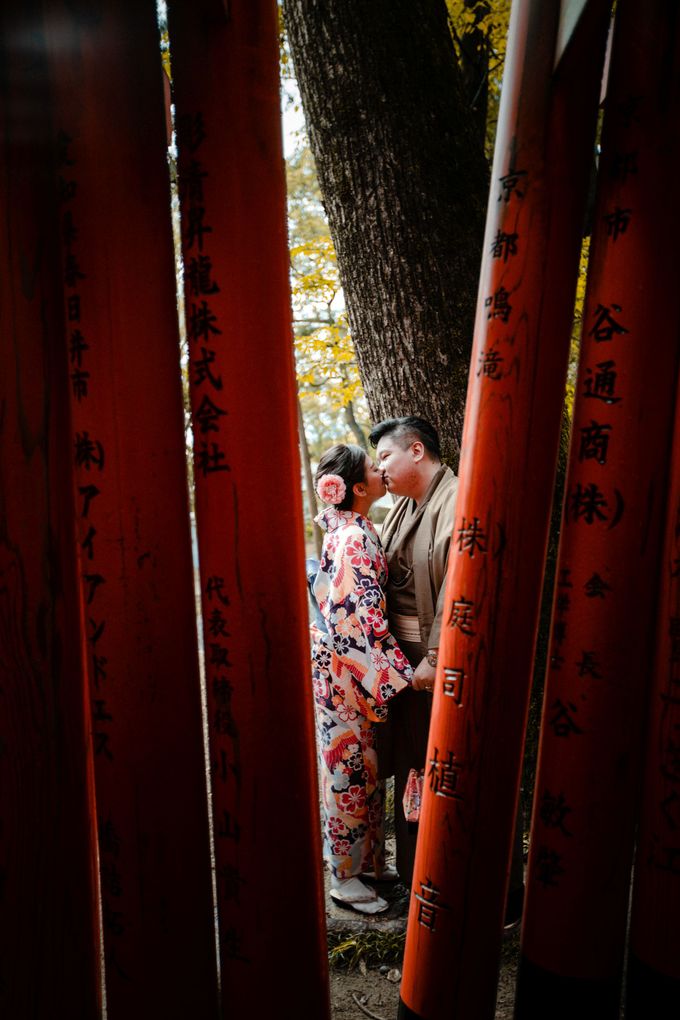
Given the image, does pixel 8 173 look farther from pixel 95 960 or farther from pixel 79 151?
pixel 95 960

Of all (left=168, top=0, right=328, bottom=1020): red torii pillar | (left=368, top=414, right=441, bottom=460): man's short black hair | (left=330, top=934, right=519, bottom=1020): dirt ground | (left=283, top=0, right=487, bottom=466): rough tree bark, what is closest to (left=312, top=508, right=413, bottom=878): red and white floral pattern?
(left=368, top=414, right=441, bottom=460): man's short black hair

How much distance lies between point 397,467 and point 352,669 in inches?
36.7

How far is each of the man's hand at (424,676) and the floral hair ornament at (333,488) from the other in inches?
31.8

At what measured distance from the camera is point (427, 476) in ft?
9.77

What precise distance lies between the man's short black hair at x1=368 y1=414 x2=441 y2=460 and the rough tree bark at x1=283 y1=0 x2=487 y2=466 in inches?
8.0

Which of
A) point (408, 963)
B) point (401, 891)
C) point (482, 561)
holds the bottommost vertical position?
point (401, 891)

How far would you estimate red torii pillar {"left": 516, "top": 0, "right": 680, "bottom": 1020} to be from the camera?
4.27 feet

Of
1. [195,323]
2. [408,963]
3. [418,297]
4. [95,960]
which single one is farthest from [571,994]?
[418,297]

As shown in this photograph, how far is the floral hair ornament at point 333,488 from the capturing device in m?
2.97

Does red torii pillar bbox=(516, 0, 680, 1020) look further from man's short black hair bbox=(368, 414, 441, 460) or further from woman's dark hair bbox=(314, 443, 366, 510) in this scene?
woman's dark hair bbox=(314, 443, 366, 510)


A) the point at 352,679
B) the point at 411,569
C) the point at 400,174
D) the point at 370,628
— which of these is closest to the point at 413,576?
the point at 411,569

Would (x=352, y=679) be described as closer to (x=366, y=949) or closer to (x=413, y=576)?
(x=413, y=576)

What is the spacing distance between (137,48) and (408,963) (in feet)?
6.73

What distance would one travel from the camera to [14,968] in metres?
1.47
